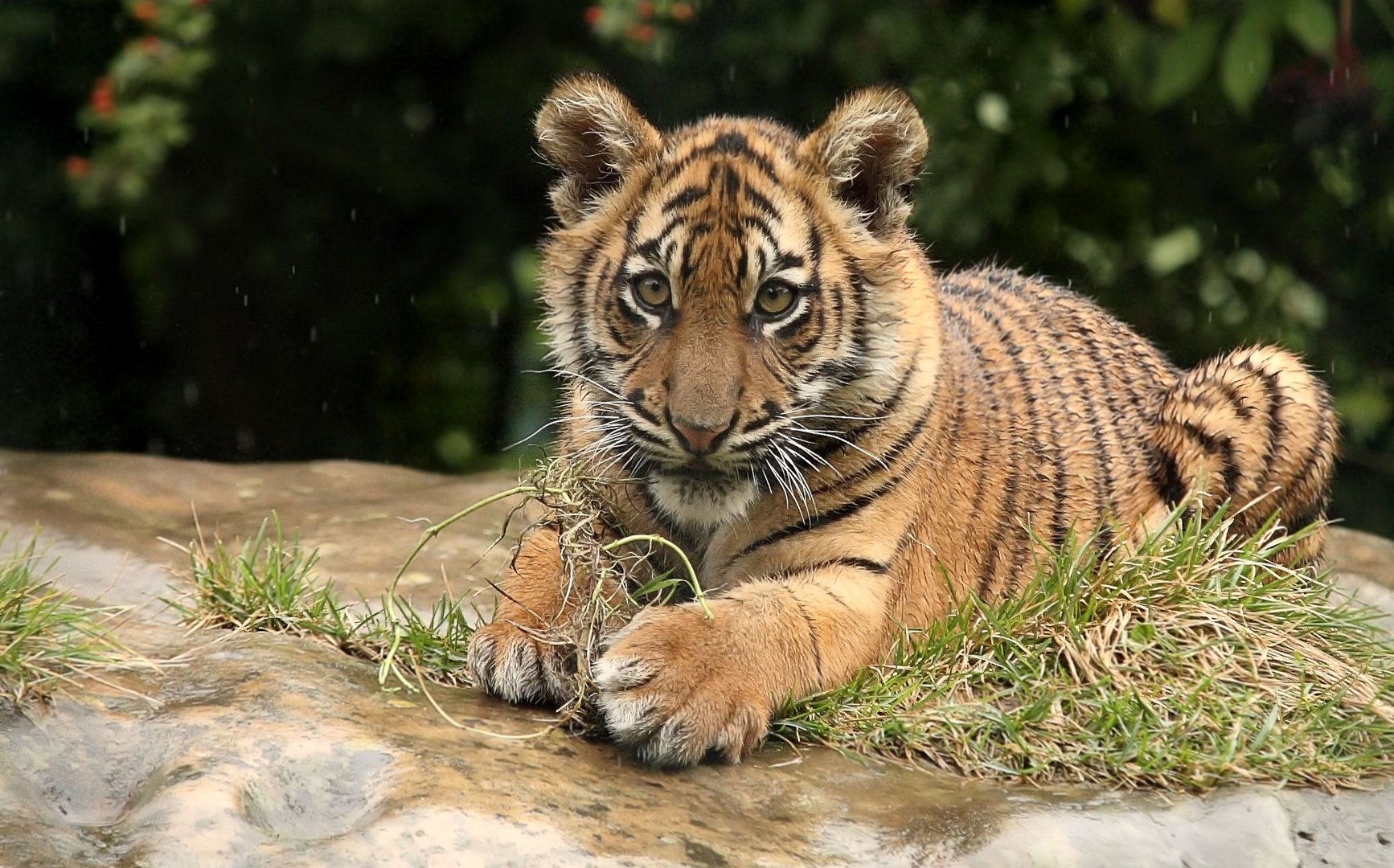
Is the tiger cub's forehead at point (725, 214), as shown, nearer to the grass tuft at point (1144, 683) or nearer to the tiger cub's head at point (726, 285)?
the tiger cub's head at point (726, 285)

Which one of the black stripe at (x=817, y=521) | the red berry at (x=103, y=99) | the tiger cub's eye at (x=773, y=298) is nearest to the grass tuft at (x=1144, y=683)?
the black stripe at (x=817, y=521)

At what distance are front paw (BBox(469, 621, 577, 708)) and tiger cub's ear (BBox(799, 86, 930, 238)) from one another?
1432mm

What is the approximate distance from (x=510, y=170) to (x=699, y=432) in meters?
4.20

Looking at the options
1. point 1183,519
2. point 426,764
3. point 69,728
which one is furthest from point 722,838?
point 1183,519

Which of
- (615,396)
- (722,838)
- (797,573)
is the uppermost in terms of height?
(615,396)

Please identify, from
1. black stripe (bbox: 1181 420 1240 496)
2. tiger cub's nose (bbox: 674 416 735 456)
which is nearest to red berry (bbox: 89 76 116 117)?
tiger cub's nose (bbox: 674 416 735 456)

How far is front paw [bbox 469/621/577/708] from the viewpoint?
3752 mm

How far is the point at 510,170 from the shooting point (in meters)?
7.65

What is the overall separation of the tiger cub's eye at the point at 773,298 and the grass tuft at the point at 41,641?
1.70m

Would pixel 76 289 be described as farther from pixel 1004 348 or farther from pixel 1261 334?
pixel 1261 334

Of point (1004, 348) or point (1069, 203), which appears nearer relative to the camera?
point (1004, 348)

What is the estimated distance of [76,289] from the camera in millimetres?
8203

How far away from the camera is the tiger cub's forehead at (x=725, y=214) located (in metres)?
3.94

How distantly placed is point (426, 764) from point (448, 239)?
484 cm
